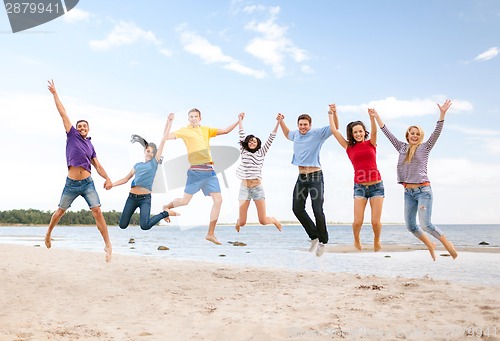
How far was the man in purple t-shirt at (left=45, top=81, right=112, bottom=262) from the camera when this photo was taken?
9831mm

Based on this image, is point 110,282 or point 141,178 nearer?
point 141,178

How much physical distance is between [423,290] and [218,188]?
1073 cm

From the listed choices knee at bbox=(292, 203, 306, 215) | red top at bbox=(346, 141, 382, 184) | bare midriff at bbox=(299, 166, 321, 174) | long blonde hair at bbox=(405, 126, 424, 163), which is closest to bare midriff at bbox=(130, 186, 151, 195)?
knee at bbox=(292, 203, 306, 215)

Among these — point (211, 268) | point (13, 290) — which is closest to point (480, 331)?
point (211, 268)

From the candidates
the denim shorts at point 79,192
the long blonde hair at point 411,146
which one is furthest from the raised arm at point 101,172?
the long blonde hair at point 411,146

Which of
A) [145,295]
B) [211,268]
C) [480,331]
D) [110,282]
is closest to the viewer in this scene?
[480,331]

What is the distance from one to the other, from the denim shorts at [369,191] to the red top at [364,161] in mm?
136

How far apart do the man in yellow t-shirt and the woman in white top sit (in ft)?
3.02

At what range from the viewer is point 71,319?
13.8 meters

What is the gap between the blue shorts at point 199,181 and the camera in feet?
31.5

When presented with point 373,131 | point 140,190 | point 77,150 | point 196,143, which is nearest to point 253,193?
point 196,143

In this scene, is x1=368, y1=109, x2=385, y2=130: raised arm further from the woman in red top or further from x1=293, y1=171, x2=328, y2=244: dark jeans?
x1=293, y1=171, x2=328, y2=244: dark jeans

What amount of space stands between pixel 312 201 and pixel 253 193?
1.45 metres

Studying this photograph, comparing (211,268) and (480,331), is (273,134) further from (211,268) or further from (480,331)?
(211,268)
